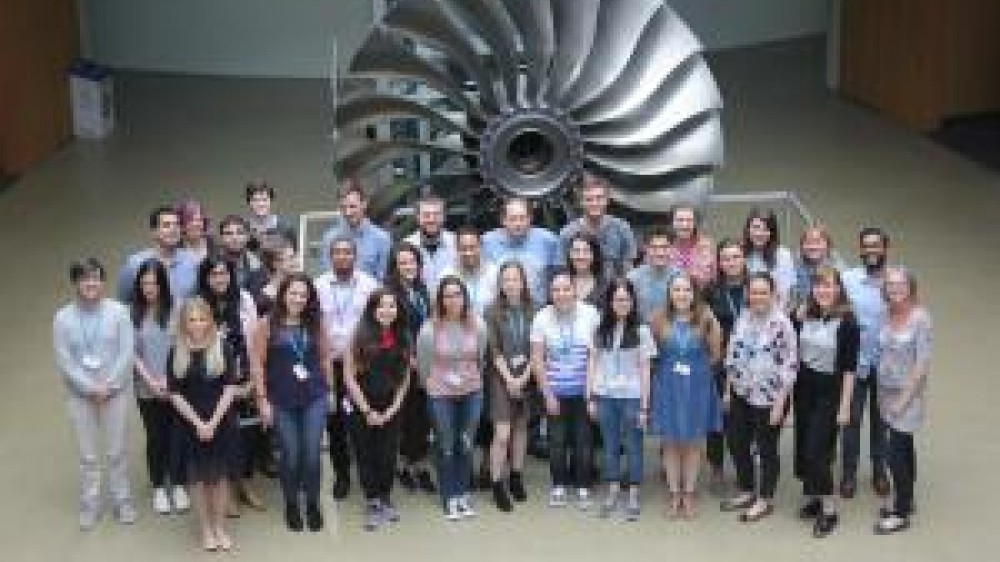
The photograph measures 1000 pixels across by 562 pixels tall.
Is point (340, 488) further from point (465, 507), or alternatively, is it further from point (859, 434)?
point (859, 434)

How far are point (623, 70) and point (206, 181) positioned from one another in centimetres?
549

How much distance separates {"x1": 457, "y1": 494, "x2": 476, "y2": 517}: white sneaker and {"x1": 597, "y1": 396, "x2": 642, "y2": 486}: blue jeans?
2.14ft

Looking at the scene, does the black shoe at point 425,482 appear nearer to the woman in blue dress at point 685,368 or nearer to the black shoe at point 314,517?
the black shoe at point 314,517

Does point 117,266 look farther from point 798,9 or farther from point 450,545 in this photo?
point 798,9

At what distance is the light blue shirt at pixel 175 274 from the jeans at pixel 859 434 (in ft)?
10.1

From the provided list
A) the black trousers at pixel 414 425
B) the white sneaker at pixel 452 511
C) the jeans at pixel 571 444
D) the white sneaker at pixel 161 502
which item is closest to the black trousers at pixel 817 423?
the jeans at pixel 571 444

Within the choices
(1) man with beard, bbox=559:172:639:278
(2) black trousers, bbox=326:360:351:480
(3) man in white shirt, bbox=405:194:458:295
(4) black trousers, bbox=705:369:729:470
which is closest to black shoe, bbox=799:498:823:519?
(4) black trousers, bbox=705:369:729:470

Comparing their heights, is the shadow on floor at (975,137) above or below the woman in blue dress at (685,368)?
above

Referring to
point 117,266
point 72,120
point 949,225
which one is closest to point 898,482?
point 949,225

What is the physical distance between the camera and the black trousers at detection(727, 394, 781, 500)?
7902 millimetres

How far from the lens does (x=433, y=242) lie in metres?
8.53

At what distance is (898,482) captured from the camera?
790cm

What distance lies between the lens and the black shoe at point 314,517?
809 cm

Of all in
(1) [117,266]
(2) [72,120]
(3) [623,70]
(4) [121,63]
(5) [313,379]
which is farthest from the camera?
(4) [121,63]
